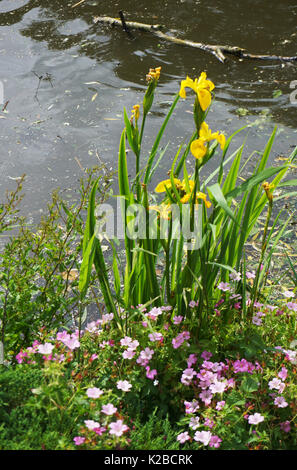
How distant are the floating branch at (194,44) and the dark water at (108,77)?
65 millimetres

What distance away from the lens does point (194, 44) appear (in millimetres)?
5336

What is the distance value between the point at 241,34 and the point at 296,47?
0.63m

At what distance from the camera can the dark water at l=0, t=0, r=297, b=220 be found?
4145mm

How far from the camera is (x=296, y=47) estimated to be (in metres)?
5.33

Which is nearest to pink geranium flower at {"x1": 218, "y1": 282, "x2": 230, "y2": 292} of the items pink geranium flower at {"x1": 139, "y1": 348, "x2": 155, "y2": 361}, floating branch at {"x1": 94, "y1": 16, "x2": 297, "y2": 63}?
pink geranium flower at {"x1": 139, "y1": 348, "x2": 155, "y2": 361}

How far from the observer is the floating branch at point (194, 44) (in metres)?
5.12

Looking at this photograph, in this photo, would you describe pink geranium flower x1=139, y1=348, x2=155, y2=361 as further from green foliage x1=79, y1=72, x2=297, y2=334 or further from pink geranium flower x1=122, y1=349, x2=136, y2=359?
green foliage x1=79, y1=72, x2=297, y2=334

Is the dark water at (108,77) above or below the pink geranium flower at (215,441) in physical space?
above

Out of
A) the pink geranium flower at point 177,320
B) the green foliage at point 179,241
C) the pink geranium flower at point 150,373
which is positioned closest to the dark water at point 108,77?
the green foliage at point 179,241

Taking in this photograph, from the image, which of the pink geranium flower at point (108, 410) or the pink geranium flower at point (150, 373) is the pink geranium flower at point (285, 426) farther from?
the pink geranium flower at point (108, 410)

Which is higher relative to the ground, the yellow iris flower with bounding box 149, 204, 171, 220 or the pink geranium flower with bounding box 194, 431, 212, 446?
the yellow iris flower with bounding box 149, 204, 171, 220

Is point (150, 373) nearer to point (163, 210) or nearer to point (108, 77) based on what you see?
point (163, 210)

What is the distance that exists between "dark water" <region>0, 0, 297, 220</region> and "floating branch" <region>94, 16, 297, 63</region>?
65 mm

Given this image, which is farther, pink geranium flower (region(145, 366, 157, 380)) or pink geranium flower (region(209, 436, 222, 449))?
pink geranium flower (region(145, 366, 157, 380))
